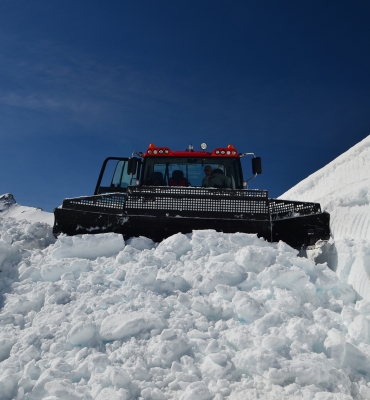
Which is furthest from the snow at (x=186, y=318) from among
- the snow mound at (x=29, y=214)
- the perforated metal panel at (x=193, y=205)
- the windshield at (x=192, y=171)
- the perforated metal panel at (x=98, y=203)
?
the snow mound at (x=29, y=214)

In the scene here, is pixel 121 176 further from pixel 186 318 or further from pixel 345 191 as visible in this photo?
pixel 186 318

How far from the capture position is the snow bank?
2844mm

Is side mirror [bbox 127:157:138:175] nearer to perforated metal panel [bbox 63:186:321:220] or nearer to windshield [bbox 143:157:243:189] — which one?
windshield [bbox 143:157:243:189]

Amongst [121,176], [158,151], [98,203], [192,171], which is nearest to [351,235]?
[192,171]

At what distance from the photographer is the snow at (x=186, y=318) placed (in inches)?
112

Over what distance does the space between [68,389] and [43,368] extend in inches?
13.4

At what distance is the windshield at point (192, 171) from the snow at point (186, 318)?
2.07 m

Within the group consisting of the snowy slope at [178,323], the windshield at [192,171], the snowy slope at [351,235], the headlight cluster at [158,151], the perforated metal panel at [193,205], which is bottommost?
the snowy slope at [178,323]

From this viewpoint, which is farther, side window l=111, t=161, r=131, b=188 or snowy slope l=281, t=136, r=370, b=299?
side window l=111, t=161, r=131, b=188

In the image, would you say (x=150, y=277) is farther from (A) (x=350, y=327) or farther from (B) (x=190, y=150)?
(B) (x=190, y=150)

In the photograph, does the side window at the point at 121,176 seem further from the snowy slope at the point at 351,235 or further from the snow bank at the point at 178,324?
the snowy slope at the point at 351,235

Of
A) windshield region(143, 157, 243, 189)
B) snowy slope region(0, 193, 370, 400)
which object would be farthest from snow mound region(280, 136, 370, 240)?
windshield region(143, 157, 243, 189)

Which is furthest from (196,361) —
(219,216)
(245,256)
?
(219,216)

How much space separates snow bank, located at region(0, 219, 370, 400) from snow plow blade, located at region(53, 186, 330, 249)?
2.09 feet
